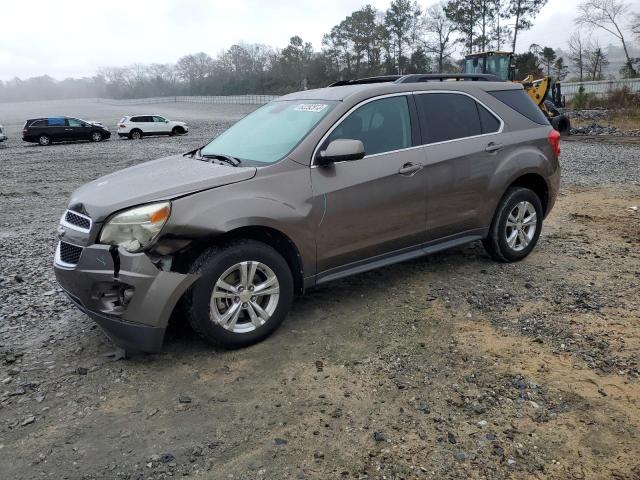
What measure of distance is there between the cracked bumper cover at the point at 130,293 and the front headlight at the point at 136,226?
0.22 feet

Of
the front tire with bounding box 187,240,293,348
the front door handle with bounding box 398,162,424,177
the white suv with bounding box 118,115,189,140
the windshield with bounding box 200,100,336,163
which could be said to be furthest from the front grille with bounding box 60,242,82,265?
the white suv with bounding box 118,115,189,140

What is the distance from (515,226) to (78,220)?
4.05 meters

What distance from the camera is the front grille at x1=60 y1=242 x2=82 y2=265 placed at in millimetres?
3527

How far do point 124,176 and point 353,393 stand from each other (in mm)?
2412

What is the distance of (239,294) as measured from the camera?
366cm

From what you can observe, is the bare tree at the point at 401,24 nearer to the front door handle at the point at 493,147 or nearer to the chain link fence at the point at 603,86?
the chain link fence at the point at 603,86

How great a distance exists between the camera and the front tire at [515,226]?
5176mm

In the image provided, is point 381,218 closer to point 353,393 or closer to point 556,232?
point 353,393

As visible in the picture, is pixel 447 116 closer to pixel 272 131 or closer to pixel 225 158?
pixel 272 131

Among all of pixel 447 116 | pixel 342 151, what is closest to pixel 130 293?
pixel 342 151

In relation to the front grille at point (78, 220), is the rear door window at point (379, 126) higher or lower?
higher

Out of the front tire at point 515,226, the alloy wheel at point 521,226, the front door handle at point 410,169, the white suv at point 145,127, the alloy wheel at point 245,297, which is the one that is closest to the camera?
the alloy wheel at point 245,297

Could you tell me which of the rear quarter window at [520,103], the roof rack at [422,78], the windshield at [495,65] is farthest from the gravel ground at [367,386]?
the windshield at [495,65]

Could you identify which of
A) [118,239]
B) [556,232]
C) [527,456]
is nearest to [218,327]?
[118,239]
